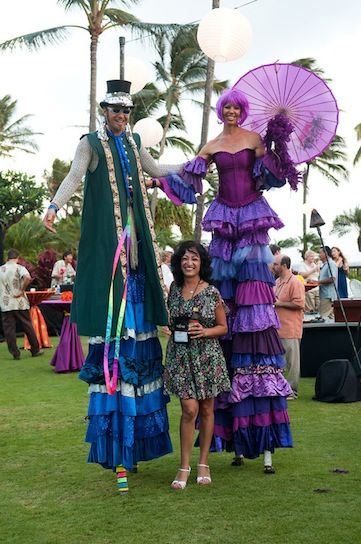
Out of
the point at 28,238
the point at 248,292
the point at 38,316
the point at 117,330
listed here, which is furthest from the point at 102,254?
the point at 28,238

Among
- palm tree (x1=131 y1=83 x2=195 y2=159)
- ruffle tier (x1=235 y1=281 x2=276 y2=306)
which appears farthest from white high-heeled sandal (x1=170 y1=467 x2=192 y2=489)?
palm tree (x1=131 y1=83 x2=195 y2=159)

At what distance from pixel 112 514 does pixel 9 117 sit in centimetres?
4540

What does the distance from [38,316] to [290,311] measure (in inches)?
271

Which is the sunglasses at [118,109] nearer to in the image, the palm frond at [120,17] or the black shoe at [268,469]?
the black shoe at [268,469]

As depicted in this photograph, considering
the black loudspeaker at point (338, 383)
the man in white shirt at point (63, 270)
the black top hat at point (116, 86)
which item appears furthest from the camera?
the man in white shirt at point (63, 270)

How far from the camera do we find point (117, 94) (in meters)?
4.98

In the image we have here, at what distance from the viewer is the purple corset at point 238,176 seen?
206 inches

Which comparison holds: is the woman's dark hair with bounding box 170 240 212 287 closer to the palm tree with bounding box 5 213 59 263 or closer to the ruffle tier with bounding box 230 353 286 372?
the ruffle tier with bounding box 230 353 286 372

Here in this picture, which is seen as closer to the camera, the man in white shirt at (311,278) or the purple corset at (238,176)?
the purple corset at (238,176)

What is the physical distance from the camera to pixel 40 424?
281 inches

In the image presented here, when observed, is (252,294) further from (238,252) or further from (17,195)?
(17,195)

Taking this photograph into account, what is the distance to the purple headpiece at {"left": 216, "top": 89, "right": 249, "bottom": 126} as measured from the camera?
5289 millimetres

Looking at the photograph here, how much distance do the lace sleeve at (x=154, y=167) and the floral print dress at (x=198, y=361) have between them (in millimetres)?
853

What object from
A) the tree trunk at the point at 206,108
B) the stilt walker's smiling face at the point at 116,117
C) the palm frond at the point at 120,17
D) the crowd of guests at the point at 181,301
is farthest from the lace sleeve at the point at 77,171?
the palm frond at the point at 120,17
